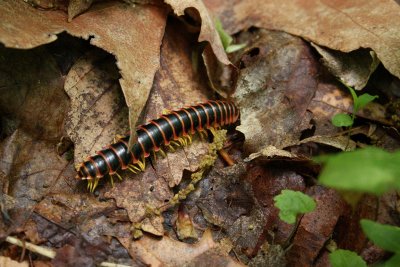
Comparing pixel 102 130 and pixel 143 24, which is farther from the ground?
pixel 143 24

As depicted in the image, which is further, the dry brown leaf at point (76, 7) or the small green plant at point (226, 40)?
the small green plant at point (226, 40)

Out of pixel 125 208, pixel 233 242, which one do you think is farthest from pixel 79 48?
pixel 233 242

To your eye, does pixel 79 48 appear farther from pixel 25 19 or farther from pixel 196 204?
pixel 196 204

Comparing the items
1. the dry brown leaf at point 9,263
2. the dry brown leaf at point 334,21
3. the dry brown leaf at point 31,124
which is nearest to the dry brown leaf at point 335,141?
the dry brown leaf at point 334,21

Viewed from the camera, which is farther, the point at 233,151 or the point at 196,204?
the point at 233,151

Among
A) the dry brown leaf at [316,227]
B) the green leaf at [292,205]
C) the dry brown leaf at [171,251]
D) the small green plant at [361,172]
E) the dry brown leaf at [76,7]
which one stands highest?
the dry brown leaf at [76,7]

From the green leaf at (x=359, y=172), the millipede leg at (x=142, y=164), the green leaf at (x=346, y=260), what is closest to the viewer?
the green leaf at (x=359, y=172)

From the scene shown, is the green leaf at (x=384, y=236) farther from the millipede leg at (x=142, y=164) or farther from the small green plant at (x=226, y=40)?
the small green plant at (x=226, y=40)

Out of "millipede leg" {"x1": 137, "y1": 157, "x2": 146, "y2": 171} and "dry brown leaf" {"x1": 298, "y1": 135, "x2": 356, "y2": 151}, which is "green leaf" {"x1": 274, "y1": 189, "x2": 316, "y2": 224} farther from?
"millipede leg" {"x1": 137, "y1": 157, "x2": 146, "y2": 171}
